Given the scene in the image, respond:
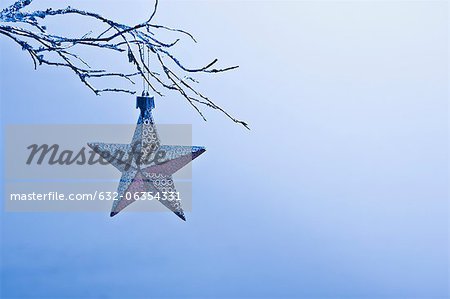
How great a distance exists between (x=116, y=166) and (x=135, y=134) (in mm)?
148

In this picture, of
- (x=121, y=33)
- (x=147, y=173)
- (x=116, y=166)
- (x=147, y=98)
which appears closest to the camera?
(x=121, y=33)

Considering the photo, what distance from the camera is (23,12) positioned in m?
0.79

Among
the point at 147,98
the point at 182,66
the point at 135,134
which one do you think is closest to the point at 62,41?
the point at 182,66

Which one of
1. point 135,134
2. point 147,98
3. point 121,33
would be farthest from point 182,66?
point 135,134

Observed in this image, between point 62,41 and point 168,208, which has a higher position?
point 62,41

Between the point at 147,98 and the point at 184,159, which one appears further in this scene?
the point at 184,159

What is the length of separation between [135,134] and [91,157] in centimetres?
19

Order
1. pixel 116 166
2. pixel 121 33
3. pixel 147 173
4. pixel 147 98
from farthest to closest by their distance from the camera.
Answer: pixel 116 166
pixel 147 173
pixel 147 98
pixel 121 33

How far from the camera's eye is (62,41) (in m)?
0.79

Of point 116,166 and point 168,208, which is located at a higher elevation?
point 116,166

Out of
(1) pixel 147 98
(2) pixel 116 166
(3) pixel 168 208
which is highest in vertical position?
(1) pixel 147 98

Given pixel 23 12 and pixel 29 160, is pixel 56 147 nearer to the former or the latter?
pixel 29 160

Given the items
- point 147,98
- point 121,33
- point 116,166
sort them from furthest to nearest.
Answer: point 116,166, point 147,98, point 121,33

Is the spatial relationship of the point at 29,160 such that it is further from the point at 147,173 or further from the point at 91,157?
the point at 147,173
